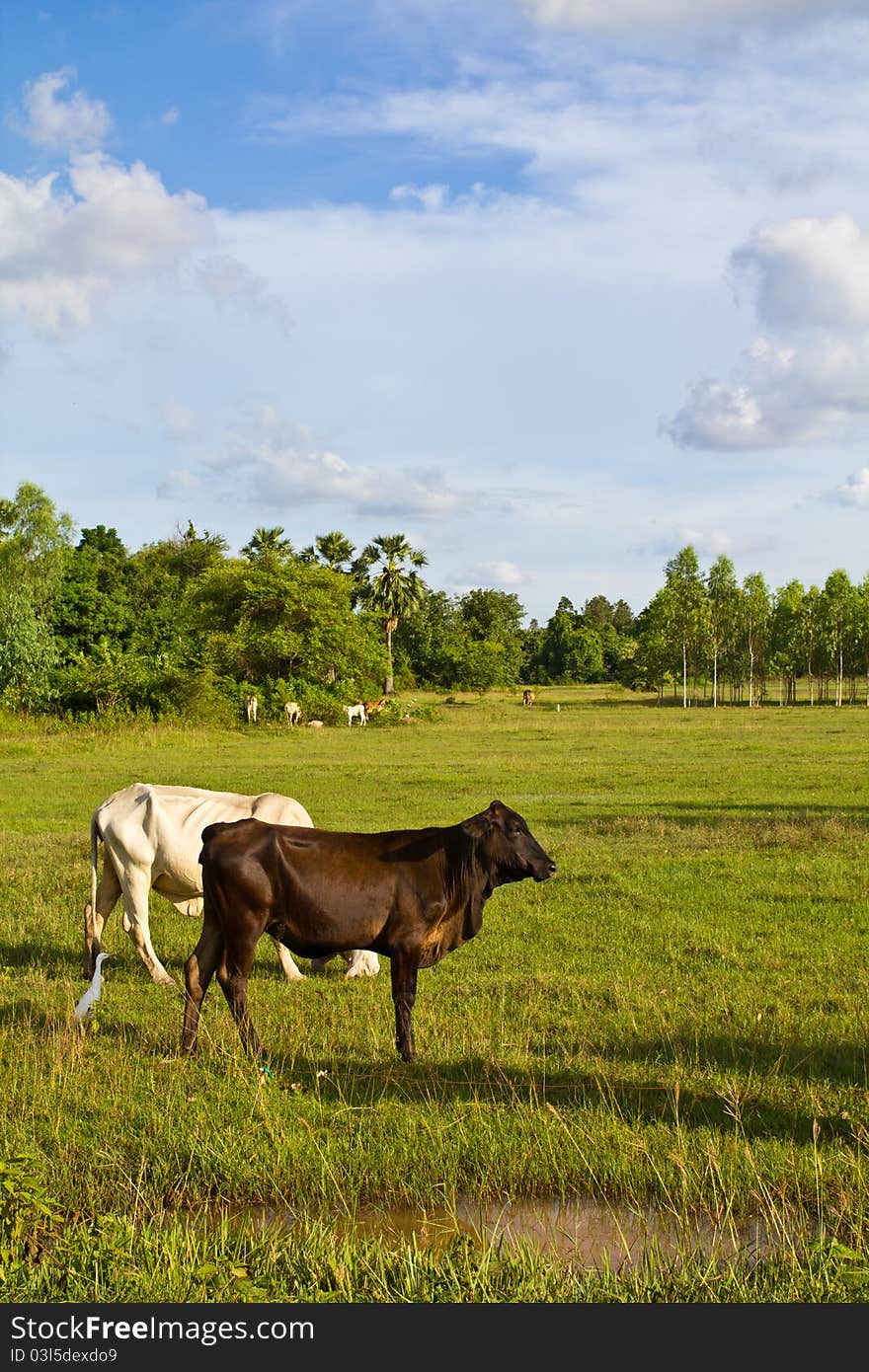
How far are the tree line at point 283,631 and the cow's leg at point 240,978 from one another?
112 feet

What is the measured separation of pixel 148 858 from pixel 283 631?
41.5m

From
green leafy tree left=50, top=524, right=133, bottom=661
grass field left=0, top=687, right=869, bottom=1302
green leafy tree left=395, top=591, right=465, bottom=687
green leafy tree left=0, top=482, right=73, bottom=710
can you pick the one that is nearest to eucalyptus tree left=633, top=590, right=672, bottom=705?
green leafy tree left=395, top=591, right=465, bottom=687

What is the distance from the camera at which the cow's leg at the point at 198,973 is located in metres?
7.10

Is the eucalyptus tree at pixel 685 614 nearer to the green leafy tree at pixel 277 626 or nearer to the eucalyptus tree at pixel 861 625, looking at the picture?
the eucalyptus tree at pixel 861 625

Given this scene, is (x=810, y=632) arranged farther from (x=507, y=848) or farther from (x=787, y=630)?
(x=507, y=848)

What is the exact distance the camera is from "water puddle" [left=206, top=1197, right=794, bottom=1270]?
4529mm

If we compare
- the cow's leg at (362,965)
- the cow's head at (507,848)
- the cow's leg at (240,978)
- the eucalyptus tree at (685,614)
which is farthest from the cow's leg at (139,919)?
the eucalyptus tree at (685,614)

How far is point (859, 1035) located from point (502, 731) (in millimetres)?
35852

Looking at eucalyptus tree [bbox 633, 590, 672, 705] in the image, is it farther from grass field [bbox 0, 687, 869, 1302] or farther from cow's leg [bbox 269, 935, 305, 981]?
Answer: cow's leg [bbox 269, 935, 305, 981]

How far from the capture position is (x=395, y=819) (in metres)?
18.1

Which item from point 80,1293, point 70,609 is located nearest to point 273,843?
point 80,1293

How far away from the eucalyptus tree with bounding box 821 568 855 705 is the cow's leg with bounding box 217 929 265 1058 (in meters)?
68.4

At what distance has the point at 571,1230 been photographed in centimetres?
498
